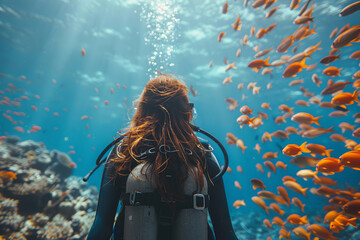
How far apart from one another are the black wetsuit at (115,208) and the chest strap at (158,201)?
0.34 metres

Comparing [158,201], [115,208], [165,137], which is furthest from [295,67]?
A: [115,208]

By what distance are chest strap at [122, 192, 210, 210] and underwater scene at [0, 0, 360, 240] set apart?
1.29 meters

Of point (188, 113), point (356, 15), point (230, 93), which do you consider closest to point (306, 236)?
point (188, 113)

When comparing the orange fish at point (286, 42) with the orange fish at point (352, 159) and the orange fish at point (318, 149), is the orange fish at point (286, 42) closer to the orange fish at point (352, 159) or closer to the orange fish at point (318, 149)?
the orange fish at point (318, 149)

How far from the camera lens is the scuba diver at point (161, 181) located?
144 centimetres

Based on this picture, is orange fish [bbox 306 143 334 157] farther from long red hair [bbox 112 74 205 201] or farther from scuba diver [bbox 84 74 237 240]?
long red hair [bbox 112 74 205 201]

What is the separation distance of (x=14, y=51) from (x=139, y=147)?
99.4 feet

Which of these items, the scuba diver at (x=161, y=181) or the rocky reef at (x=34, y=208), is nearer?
the scuba diver at (x=161, y=181)

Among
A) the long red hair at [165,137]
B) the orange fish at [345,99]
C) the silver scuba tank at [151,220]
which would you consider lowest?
the silver scuba tank at [151,220]

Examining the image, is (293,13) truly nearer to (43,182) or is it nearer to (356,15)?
(356,15)

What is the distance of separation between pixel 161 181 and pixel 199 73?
73.1 feet

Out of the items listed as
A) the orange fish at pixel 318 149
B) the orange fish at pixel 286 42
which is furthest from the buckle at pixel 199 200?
the orange fish at pixel 286 42

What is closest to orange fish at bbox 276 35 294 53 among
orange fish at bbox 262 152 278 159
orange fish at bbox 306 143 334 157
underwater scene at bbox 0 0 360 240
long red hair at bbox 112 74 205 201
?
underwater scene at bbox 0 0 360 240

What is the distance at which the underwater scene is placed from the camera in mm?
5301
